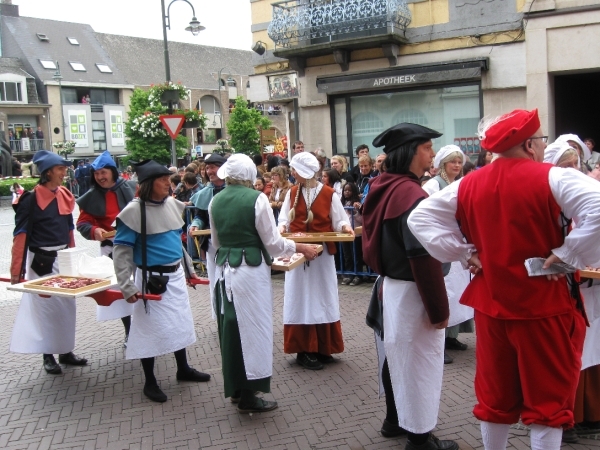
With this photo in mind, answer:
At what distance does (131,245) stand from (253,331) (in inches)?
50.0

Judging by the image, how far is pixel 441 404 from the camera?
486cm

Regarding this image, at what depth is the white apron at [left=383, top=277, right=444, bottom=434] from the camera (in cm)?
383

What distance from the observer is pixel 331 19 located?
14344mm

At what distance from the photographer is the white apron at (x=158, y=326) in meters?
5.19

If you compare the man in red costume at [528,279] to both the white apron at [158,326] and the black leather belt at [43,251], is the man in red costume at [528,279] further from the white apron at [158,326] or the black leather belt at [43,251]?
the black leather belt at [43,251]

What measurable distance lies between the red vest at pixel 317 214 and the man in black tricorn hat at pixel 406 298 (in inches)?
78.1

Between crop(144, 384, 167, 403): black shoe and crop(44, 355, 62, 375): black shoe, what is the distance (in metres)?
1.30

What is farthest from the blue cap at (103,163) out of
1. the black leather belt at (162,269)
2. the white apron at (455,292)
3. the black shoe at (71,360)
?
the white apron at (455,292)

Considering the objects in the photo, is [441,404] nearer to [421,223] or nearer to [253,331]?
[253,331]

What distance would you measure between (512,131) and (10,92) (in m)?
55.6

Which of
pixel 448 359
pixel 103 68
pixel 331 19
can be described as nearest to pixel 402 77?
pixel 331 19

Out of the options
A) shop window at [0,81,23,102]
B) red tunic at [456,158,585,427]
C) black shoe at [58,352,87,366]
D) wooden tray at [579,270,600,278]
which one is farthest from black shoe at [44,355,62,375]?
shop window at [0,81,23,102]

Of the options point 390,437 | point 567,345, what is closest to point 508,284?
point 567,345

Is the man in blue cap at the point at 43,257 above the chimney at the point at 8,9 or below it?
below
